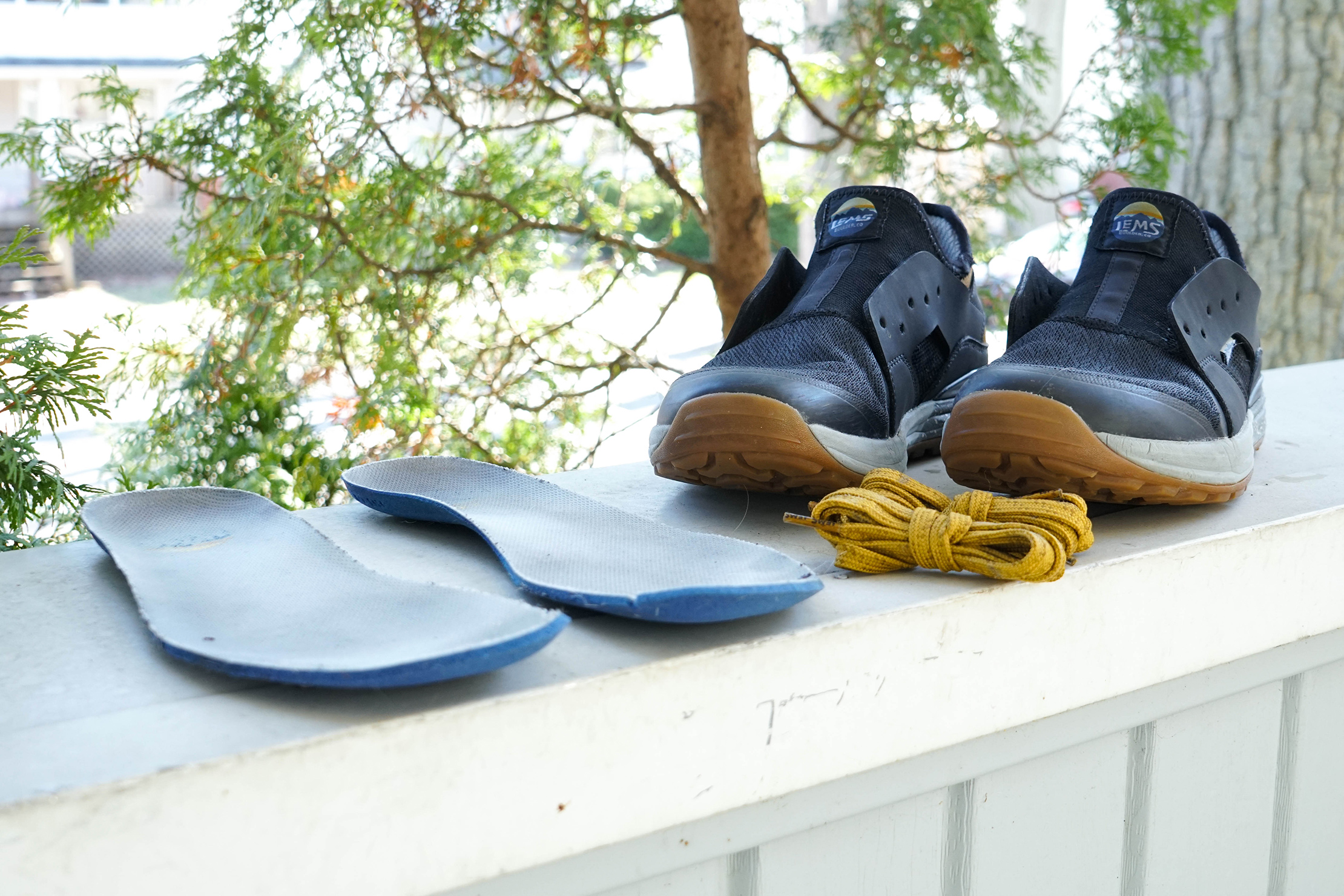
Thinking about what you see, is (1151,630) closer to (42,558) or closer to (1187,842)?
(1187,842)

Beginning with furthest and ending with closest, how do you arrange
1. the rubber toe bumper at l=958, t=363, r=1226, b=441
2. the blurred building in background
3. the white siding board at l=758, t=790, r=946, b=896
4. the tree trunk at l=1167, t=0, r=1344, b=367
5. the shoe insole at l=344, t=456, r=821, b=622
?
the blurred building in background → the tree trunk at l=1167, t=0, r=1344, b=367 → the rubber toe bumper at l=958, t=363, r=1226, b=441 → the white siding board at l=758, t=790, r=946, b=896 → the shoe insole at l=344, t=456, r=821, b=622

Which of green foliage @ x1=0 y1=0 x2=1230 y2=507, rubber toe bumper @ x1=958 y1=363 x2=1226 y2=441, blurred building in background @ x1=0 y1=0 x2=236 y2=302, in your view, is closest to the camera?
rubber toe bumper @ x1=958 y1=363 x2=1226 y2=441

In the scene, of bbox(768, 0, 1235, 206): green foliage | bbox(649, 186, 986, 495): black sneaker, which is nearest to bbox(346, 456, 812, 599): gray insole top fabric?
bbox(649, 186, 986, 495): black sneaker

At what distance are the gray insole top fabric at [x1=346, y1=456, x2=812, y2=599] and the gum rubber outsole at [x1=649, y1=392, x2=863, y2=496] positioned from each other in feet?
0.28

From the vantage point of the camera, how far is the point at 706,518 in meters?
0.82

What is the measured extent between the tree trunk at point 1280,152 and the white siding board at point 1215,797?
159cm

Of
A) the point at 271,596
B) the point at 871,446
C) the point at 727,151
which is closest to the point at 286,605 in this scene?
the point at 271,596

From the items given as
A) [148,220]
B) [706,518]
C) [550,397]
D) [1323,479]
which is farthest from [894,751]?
[148,220]

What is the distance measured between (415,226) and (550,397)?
0.30 m

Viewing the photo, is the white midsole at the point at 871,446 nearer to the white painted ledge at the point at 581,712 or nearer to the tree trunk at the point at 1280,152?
the white painted ledge at the point at 581,712

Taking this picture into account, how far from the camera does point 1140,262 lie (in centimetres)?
89

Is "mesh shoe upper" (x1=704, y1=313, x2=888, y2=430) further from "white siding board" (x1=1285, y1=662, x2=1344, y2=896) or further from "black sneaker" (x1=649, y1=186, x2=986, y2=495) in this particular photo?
"white siding board" (x1=1285, y1=662, x2=1344, y2=896)

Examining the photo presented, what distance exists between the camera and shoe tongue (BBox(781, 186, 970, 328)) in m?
0.91

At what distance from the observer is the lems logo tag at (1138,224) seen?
898 mm
